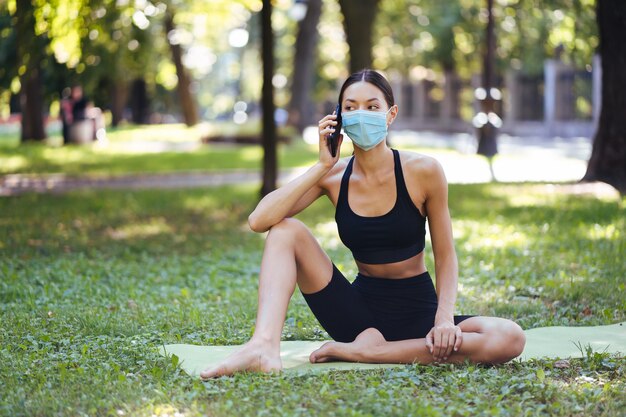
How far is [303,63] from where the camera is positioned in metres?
33.7

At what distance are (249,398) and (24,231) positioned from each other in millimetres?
8072

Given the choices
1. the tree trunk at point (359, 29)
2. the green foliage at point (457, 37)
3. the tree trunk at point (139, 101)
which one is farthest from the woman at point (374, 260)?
the tree trunk at point (139, 101)

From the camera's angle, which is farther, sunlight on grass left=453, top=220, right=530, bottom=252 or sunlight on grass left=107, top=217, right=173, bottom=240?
sunlight on grass left=107, top=217, right=173, bottom=240

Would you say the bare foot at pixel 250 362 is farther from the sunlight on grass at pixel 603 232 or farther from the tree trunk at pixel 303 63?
the tree trunk at pixel 303 63

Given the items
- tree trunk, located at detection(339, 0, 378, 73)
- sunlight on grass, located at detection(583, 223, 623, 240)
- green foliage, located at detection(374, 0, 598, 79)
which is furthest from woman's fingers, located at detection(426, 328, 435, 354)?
green foliage, located at detection(374, 0, 598, 79)

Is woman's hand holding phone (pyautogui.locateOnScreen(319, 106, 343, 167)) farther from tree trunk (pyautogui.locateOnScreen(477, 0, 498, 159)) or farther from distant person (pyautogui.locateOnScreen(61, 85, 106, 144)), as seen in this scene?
distant person (pyautogui.locateOnScreen(61, 85, 106, 144))

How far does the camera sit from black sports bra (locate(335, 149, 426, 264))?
5508 millimetres

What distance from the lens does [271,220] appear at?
557 centimetres

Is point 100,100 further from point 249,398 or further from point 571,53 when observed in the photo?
point 249,398

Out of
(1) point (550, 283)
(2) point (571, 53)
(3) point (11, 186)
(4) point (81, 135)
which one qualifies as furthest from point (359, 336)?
(4) point (81, 135)

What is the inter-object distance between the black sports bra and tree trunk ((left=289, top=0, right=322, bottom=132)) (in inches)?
1058

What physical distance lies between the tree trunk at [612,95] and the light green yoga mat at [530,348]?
8.40 meters

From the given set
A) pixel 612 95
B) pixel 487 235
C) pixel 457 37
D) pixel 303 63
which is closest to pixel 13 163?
pixel 303 63

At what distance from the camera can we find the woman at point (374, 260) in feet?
17.7
